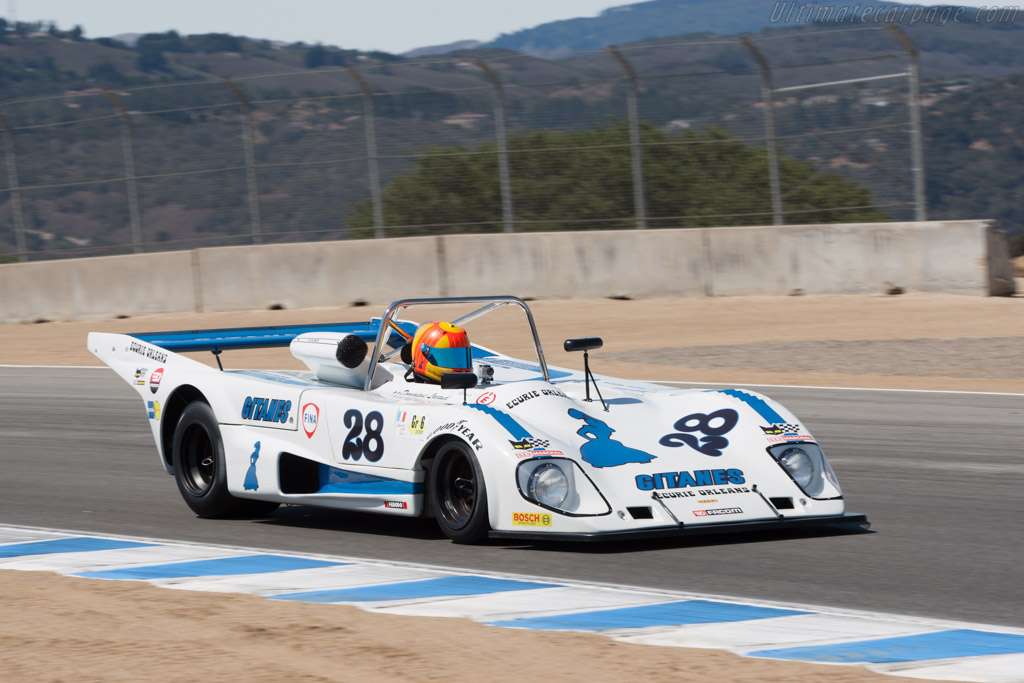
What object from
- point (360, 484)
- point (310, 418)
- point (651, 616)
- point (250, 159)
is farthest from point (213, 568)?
point (250, 159)

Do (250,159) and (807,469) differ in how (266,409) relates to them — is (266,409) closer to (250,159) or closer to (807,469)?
(807,469)

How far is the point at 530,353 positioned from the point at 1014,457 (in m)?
8.63

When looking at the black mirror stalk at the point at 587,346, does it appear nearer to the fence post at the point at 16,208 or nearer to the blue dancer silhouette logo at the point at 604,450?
the blue dancer silhouette logo at the point at 604,450

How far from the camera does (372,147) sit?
2177 cm

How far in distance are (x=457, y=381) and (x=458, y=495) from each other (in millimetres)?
563

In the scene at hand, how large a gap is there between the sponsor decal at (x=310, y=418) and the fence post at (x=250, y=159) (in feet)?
48.3

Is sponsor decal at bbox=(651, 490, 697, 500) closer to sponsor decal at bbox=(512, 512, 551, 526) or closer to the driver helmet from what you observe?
sponsor decal at bbox=(512, 512, 551, 526)

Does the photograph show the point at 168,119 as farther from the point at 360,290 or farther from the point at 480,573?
the point at 480,573

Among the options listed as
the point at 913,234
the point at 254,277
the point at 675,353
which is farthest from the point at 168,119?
the point at 913,234

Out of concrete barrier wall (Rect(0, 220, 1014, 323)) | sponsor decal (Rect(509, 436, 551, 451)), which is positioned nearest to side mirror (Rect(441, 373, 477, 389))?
sponsor decal (Rect(509, 436, 551, 451))

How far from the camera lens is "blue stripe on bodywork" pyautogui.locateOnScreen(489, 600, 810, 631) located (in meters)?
5.30

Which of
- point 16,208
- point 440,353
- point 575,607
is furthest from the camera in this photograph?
point 16,208

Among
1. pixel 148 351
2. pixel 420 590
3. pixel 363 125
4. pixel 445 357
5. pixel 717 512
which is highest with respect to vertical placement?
pixel 363 125

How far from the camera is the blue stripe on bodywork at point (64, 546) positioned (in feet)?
23.6
